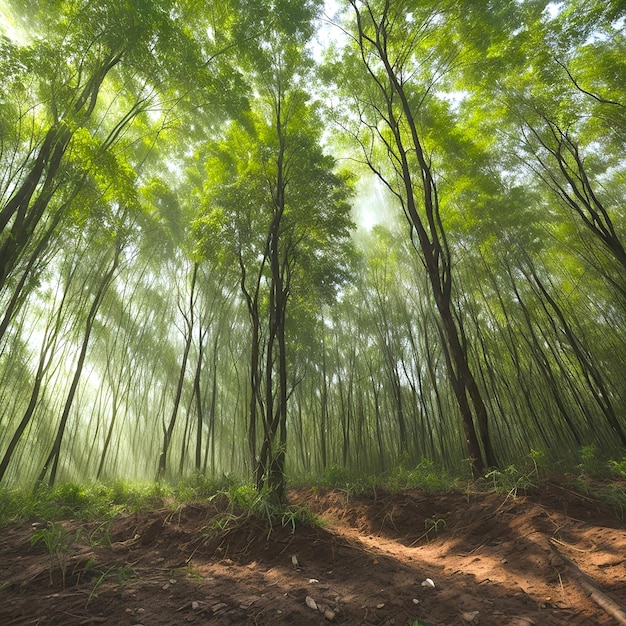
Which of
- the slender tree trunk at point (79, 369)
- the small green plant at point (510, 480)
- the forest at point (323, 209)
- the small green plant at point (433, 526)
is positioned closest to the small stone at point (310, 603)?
the forest at point (323, 209)

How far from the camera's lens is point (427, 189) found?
159 inches

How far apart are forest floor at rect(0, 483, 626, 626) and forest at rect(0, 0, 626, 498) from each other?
72cm

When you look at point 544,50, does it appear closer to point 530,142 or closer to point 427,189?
point 530,142

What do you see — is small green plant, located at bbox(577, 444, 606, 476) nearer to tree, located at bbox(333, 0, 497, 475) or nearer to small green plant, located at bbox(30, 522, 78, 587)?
tree, located at bbox(333, 0, 497, 475)

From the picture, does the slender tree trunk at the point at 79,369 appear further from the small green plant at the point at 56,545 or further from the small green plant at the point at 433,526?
the small green plant at the point at 433,526

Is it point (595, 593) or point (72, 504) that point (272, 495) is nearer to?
point (595, 593)

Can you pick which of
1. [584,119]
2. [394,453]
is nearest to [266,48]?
[584,119]

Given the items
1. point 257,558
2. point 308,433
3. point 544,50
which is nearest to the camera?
point 257,558

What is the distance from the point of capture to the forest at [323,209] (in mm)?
3336

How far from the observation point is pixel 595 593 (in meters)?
1.25

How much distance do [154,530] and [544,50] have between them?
7891mm

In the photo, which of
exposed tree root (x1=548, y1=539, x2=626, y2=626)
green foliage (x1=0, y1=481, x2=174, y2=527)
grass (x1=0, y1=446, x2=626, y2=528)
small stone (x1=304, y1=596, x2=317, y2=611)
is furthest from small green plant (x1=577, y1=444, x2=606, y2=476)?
green foliage (x1=0, y1=481, x2=174, y2=527)

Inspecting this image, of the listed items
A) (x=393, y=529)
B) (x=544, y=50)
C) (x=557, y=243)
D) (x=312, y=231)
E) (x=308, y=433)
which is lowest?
(x=393, y=529)

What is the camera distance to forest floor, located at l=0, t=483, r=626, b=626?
130 cm
